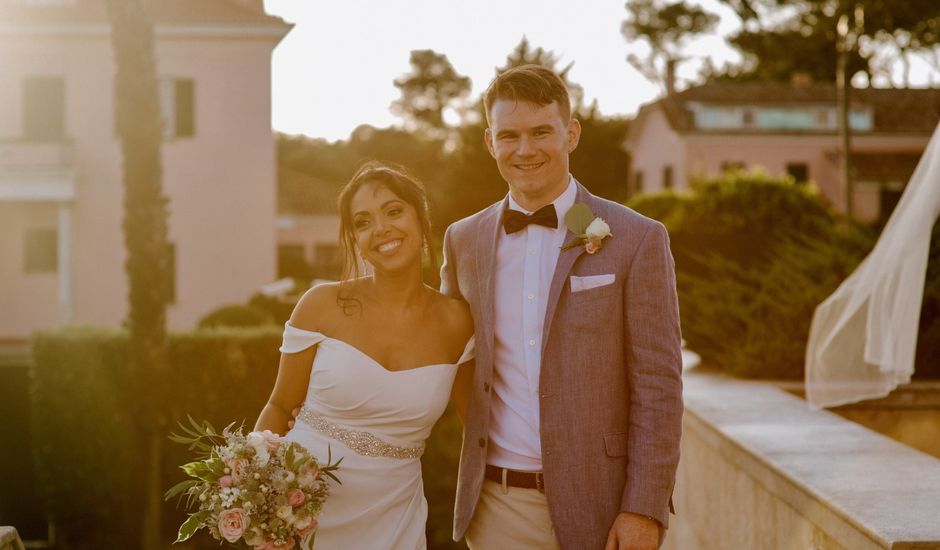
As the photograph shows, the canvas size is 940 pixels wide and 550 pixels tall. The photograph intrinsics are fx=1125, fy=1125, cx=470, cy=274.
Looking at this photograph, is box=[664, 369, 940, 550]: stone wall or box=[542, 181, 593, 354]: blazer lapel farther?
box=[664, 369, 940, 550]: stone wall

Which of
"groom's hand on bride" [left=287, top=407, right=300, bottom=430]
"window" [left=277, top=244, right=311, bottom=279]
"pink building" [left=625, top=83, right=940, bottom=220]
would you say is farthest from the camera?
"pink building" [left=625, top=83, right=940, bottom=220]

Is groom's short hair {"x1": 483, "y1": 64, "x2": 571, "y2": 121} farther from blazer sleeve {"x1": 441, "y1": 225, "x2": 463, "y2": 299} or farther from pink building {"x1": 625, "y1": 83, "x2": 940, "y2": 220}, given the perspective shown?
pink building {"x1": 625, "y1": 83, "x2": 940, "y2": 220}

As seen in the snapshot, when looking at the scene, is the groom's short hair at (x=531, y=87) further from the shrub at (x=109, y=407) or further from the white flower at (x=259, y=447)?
the shrub at (x=109, y=407)

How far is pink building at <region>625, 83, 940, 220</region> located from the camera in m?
43.9

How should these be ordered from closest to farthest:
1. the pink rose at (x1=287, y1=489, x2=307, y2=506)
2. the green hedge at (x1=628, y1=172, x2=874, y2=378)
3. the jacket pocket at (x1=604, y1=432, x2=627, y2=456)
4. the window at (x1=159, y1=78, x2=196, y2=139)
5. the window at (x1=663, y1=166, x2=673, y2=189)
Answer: the pink rose at (x1=287, y1=489, x2=307, y2=506) → the jacket pocket at (x1=604, y1=432, x2=627, y2=456) → the green hedge at (x1=628, y1=172, x2=874, y2=378) → the window at (x1=159, y1=78, x2=196, y2=139) → the window at (x1=663, y1=166, x2=673, y2=189)

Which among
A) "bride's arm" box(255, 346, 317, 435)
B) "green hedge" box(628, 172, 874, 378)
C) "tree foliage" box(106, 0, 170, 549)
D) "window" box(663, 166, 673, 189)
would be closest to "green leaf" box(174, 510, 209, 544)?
"bride's arm" box(255, 346, 317, 435)

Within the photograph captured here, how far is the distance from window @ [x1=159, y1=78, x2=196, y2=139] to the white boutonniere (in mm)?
20807

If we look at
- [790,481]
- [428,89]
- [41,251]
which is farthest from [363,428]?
[428,89]

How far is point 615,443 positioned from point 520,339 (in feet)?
1.37

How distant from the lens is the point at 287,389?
3711mm

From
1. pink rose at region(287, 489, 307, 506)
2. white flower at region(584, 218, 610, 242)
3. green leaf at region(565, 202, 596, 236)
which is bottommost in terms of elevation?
pink rose at region(287, 489, 307, 506)

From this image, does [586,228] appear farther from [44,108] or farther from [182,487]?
[44,108]

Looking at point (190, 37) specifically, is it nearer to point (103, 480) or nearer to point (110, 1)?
point (110, 1)

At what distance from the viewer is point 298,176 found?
3647 cm
